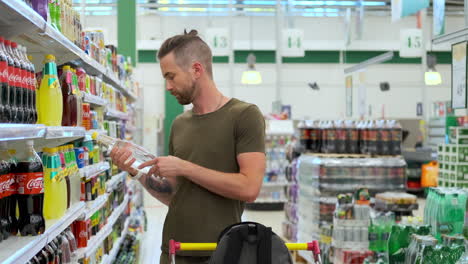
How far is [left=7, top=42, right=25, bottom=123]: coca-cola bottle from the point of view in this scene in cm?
209

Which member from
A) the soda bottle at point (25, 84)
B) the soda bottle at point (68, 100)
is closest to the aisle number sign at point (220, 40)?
the soda bottle at point (68, 100)

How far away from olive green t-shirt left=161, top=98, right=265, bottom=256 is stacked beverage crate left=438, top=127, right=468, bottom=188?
3.62 meters

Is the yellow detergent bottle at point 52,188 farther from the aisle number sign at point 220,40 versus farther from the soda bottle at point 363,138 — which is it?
the aisle number sign at point 220,40

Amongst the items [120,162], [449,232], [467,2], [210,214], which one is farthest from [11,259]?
[467,2]

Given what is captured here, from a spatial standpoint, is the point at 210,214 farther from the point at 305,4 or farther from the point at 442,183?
the point at 305,4

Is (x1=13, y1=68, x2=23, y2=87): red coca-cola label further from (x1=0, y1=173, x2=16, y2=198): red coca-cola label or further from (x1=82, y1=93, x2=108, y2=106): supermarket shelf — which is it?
(x1=82, y1=93, x2=108, y2=106): supermarket shelf

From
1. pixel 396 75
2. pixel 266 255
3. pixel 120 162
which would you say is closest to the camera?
pixel 266 255

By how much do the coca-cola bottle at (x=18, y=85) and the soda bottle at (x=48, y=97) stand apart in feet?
1.52

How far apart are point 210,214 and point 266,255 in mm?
370

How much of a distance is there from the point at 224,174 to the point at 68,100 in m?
1.16

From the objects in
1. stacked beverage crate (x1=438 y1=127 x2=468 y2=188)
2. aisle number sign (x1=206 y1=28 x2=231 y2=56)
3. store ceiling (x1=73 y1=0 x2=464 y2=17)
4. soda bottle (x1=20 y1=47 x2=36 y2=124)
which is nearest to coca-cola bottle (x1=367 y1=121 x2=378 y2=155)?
stacked beverage crate (x1=438 y1=127 x2=468 y2=188)

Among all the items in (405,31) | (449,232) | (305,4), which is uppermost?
(305,4)

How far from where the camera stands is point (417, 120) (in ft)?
63.6

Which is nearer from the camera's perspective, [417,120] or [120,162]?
[120,162]
